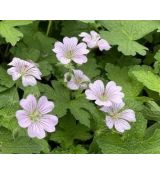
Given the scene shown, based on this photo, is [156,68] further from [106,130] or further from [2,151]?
[2,151]

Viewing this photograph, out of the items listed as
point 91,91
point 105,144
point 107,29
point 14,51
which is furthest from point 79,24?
point 105,144

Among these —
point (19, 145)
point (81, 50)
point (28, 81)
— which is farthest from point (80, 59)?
point (19, 145)

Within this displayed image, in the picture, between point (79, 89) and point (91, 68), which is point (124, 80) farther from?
point (79, 89)

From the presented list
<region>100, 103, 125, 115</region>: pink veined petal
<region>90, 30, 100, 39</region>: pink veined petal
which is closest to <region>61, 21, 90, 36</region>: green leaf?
<region>90, 30, 100, 39</region>: pink veined petal

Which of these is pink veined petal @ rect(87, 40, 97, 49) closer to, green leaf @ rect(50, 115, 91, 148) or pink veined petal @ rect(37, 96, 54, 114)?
green leaf @ rect(50, 115, 91, 148)

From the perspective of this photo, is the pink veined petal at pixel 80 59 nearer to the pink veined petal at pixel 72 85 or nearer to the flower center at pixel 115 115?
the pink veined petal at pixel 72 85

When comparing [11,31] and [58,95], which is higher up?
[11,31]

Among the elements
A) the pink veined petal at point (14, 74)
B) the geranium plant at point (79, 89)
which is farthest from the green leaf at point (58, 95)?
the pink veined petal at point (14, 74)

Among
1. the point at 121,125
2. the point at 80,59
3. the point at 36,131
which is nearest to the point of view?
the point at 36,131
